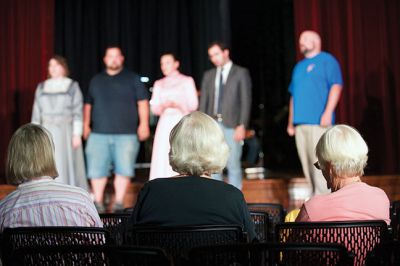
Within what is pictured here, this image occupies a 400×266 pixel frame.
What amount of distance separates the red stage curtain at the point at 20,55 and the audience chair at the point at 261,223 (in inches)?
195

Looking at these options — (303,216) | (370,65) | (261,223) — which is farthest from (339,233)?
(370,65)

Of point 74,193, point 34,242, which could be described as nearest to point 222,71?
point 74,193

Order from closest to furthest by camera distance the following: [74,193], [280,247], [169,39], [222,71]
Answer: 1. [280,247]
2. [74,193]
3. [222,71]
4. [169,39]

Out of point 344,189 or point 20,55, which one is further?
point 20,55

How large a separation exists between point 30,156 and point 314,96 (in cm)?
334

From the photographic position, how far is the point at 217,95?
6023mm

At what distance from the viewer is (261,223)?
2.64 metres

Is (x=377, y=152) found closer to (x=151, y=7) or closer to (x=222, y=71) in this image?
(x=222, y=71)

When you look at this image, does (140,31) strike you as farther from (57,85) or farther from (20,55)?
(57,85)

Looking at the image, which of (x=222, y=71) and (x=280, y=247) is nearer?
(x=280, y=247)

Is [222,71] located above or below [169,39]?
below

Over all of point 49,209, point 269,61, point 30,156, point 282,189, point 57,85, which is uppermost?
point 269,61

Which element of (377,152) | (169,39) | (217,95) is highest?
(169,39)

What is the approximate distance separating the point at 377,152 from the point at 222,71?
2.01m
